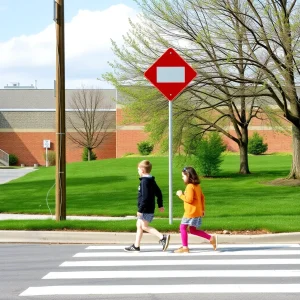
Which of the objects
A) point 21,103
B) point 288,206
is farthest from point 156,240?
point 21,103

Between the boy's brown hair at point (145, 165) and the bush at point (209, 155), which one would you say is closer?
the boy's brown hair at point (145, 165)

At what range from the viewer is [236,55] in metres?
27.6

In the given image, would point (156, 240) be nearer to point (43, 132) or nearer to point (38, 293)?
point (38, 293)

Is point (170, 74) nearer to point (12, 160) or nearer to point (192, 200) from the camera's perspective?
point (192, 200)

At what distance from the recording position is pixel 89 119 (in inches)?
2756

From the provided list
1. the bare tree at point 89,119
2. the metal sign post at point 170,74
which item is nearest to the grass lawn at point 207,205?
the metal sign post at point 170,74

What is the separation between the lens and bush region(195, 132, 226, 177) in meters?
36.0

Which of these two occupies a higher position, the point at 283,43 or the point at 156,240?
the point at 283,43

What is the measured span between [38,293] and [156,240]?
4.72m

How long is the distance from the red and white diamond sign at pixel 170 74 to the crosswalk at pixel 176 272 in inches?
119

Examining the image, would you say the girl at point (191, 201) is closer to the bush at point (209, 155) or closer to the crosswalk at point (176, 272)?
the crosswalk at point (176, 272)

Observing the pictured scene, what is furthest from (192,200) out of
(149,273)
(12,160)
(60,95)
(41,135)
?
(41,135)

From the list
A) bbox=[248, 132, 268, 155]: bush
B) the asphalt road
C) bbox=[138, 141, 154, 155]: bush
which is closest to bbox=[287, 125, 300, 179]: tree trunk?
the asphalt road

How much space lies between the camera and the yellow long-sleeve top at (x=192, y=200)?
10.5 metres
